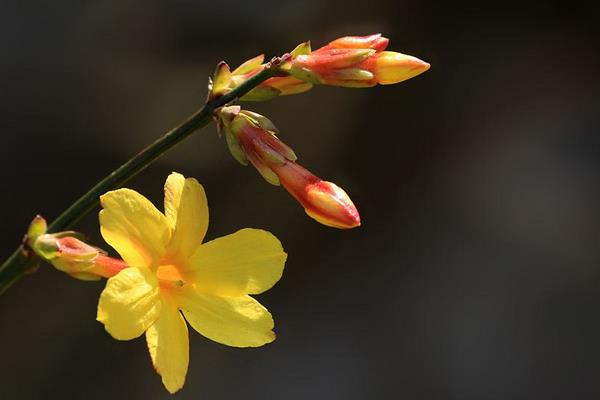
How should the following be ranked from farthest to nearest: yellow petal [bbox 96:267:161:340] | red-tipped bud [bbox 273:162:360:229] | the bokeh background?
the bokeh background
red-tipped bud [bbox 273:162:360:229]
yellow petal [bbox 96:267:161:340]

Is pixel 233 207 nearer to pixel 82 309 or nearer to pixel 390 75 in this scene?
pixel 82 309

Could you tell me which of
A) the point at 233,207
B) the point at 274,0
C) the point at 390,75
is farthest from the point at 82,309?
the point at 390,75

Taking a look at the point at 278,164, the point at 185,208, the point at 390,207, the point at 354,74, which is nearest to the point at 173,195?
the point at 185,208

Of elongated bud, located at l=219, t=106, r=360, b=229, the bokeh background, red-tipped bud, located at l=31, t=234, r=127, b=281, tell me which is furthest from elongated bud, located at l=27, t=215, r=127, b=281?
the bokeh background

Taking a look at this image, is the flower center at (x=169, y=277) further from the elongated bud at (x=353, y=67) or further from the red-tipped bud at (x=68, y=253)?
the elongated bud at (x=353, y=67)

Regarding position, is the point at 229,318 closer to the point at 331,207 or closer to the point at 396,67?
the point at 331,207

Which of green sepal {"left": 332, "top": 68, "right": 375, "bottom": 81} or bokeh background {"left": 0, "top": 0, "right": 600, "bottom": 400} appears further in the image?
bokeh background {"left": 0, "top": 0, "right": 600, "bottom": 400}

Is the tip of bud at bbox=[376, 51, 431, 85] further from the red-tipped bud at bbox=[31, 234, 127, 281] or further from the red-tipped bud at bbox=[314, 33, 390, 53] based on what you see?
the red-tipped bud at bbox=[31, 234, 127, 281]
